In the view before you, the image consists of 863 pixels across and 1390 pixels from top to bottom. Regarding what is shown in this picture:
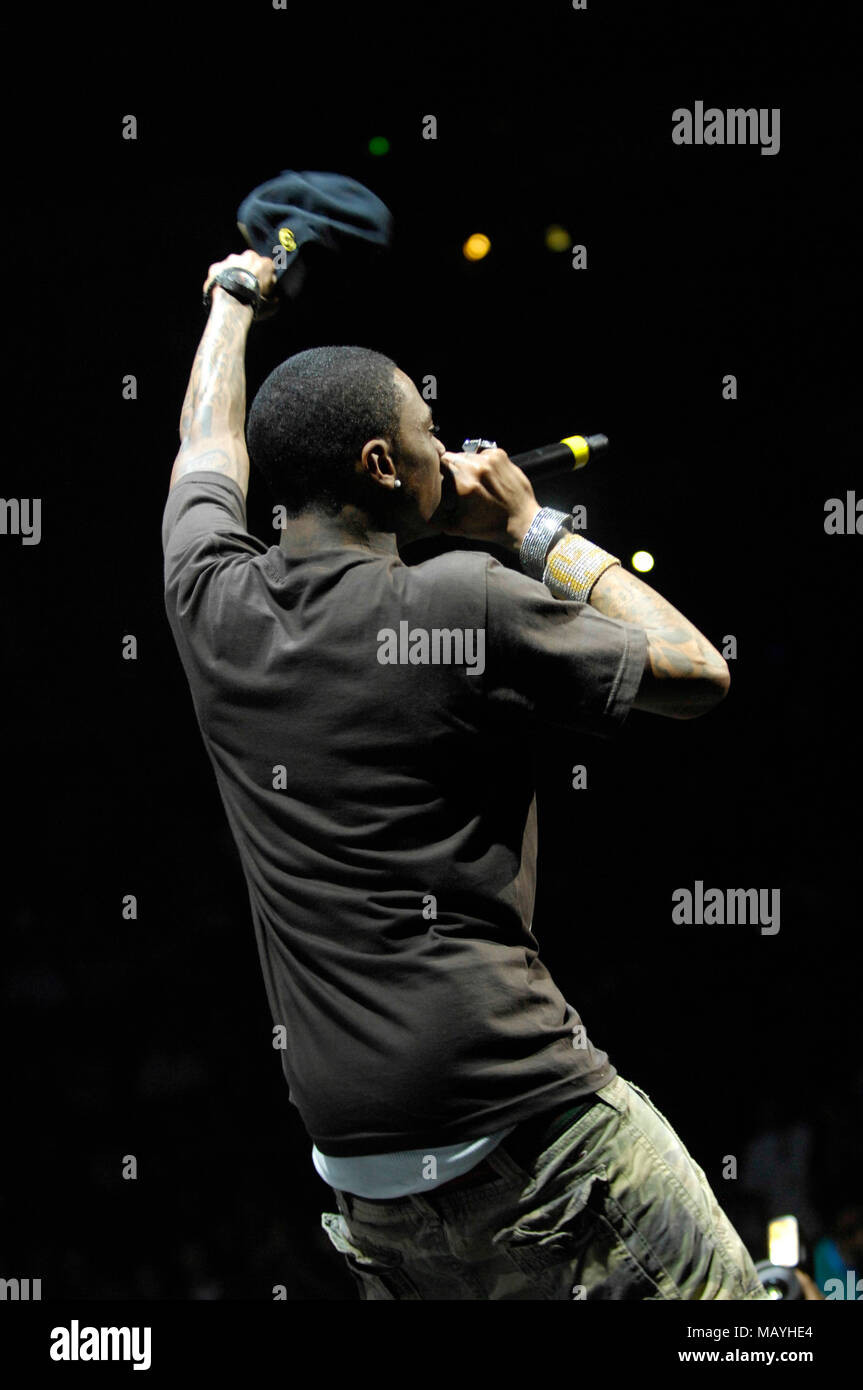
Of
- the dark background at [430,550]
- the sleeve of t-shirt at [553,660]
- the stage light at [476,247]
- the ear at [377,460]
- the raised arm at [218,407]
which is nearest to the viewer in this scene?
the sleeve of t-shirt at [553,660]

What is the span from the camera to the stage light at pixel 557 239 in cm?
309

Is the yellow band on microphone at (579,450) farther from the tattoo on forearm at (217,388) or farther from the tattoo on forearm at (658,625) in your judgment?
the tattoo on forearm at (217,388)

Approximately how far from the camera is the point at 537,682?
1.48m

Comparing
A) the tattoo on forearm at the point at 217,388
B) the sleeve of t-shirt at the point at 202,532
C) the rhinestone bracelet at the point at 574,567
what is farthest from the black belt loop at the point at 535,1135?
the tattoo on forearm at the point at 217,388

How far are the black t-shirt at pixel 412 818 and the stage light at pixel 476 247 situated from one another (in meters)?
1.79

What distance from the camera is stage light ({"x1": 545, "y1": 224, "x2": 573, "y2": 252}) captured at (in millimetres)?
3094

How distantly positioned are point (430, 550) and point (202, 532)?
5.77ft

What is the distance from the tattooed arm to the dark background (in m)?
1.49

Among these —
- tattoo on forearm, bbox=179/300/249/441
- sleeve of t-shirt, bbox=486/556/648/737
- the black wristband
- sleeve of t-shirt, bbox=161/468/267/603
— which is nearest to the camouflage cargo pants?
sleeve of t-shirt, bbox=486/556/648/737

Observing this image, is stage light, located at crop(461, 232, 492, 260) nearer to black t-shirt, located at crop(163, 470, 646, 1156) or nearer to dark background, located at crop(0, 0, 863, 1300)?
dark background, located at crop(0, 0, 863, 1300)

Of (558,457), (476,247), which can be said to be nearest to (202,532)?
(558,457)

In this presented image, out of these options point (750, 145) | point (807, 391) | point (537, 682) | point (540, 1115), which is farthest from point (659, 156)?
point (540, 1115)

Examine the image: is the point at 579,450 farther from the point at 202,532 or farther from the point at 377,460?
the point at 202,532

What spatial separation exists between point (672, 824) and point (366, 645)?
87.1 inches
